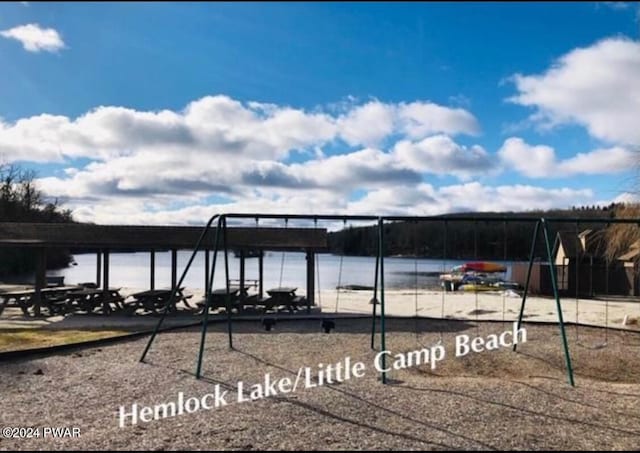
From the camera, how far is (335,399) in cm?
636

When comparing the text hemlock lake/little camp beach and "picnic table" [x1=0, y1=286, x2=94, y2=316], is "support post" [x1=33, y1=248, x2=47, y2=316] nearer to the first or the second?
"picnic table" [x1=0, y1=286, x2=94, y2=316]

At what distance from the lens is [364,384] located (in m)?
7.14

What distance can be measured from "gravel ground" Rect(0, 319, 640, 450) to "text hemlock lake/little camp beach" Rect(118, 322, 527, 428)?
11 cm

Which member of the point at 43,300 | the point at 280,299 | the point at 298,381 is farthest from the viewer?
the point at 280,299

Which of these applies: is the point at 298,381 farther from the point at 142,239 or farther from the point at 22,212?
the point at 22,212

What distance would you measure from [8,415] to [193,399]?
1.89m

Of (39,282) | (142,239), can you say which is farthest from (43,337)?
(142,239)

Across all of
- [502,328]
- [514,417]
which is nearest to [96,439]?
[514,417]

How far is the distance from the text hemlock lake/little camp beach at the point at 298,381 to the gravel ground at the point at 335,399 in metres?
0.11

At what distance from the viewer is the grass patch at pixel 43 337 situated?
32.4ft

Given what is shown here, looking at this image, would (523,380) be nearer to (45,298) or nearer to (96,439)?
(96,439)

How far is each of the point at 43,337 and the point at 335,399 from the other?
24.0 feet

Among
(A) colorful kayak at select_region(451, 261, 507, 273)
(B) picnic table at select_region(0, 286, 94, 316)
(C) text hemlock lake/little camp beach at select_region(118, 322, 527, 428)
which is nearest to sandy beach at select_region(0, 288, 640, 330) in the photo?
(B) picnic table at select_region(0, 286, 94, 316)

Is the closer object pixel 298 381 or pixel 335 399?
pixel 335 399
